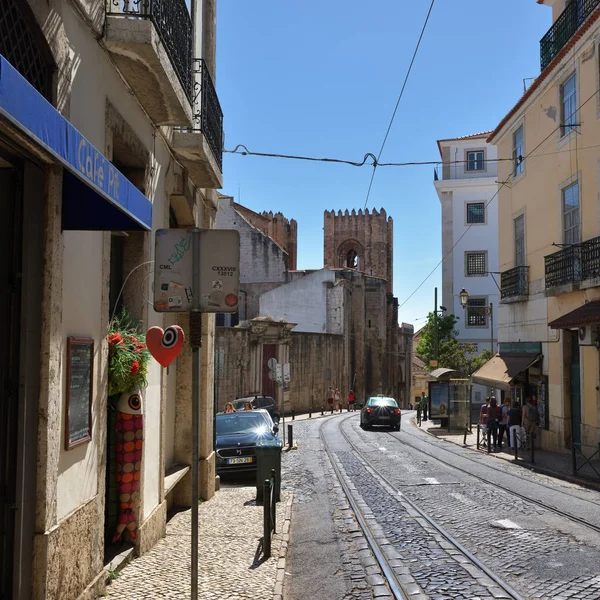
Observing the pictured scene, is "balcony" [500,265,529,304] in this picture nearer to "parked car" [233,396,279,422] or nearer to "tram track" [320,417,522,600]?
"parked car" [233,396,279,422]

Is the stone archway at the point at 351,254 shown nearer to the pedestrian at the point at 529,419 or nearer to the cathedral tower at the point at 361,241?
the cathedral tower at the point at 361,241

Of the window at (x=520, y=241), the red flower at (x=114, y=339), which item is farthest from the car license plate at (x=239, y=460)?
the window at (x=520, y=241)

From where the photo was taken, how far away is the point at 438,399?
30578 mm

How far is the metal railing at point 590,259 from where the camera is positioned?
677 inches

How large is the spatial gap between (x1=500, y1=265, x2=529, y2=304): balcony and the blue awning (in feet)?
62.0

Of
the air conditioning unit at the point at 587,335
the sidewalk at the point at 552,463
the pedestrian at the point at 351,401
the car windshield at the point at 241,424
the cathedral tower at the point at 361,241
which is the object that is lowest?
Answer: the pedestrian at the point at 351,401

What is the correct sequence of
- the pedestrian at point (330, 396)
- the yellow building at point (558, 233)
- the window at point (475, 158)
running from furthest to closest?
the pedestrian at point (330, 396), the window at point (475, 158), the yellow building at point (558, 233)

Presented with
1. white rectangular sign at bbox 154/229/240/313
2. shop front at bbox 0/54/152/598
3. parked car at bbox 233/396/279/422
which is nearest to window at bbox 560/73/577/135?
parked car at bbox 233/396/279/422

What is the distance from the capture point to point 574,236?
19.4 m

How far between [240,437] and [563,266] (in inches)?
393

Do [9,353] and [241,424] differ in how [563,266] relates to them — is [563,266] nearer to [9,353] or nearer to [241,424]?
[241,424]

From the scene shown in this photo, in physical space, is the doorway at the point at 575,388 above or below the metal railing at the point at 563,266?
below

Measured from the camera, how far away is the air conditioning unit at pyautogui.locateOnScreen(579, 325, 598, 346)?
57.4ft

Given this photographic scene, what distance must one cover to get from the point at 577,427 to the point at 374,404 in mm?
11550
